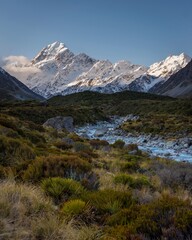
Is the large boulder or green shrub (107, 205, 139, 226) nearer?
green shrub (107, 205, 139, 226)

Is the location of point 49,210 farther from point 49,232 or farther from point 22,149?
point 22,149

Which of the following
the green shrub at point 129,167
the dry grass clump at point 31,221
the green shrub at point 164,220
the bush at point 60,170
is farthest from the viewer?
the green shrub at point 129,167

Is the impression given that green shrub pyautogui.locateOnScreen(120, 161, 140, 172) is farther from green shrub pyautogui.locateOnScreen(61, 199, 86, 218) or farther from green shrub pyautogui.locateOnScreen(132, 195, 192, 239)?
green shrub pyautogui.locateOnScreen(132, 195, 192, 239)

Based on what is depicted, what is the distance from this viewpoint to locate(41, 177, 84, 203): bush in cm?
617

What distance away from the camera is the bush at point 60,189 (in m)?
6.17

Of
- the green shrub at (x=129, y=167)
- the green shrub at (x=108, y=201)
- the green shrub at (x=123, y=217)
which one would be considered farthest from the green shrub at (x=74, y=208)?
the green shrub at (x=129, y=167)

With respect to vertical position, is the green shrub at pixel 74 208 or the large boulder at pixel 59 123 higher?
the green shrub at pixel 74 208

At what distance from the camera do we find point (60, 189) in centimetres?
624

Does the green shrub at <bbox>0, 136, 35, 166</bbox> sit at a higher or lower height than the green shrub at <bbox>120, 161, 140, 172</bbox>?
higher

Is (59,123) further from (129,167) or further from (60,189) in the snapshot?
(60,189)

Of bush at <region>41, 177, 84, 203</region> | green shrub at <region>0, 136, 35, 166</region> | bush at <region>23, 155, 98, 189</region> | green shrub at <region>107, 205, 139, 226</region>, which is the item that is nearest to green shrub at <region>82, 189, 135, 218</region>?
bush at <region>41, 177, 84, 203</region>

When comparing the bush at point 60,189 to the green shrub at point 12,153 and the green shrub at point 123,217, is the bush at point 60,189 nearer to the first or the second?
the green shrub at point 123,217

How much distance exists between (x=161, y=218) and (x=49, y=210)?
1.75 meters

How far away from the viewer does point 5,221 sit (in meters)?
4.09
